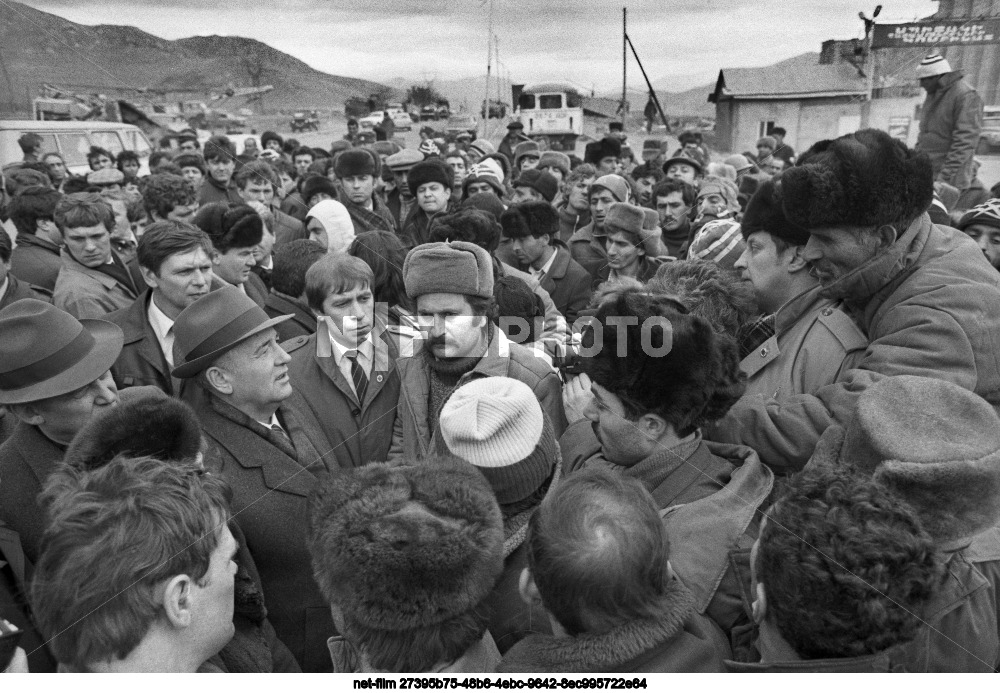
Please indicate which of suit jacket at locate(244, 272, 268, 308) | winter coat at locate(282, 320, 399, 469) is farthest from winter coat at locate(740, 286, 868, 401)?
suit jacket at locate(244, 272, 268, 308)

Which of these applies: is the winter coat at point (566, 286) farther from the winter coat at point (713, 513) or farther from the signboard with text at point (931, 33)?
the winter coat at point (713, 513)

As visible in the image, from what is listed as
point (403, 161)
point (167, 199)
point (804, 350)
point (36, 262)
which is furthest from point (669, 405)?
point (403, 161)

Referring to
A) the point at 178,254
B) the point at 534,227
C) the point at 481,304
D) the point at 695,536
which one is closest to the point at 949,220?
the point at 534,227

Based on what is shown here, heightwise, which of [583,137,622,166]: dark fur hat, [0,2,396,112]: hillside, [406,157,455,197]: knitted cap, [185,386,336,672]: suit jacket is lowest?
[185,386,336,672]: suit jacket

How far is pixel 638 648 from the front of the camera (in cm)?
130

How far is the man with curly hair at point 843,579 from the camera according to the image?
4.08 ft

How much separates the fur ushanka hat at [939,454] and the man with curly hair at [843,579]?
155 mm

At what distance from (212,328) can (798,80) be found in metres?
4.72

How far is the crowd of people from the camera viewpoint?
1.32m

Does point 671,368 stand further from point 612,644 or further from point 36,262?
point 36,262

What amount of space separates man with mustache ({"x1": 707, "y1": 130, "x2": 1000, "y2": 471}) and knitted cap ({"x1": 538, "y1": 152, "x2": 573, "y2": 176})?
21.7 feet

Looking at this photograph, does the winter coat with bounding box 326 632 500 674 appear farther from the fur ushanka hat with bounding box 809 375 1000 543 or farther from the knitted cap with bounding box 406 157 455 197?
the knitted cap with bounding box 406 157 455 197

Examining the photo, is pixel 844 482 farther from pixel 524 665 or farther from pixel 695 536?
pixel 524 665
